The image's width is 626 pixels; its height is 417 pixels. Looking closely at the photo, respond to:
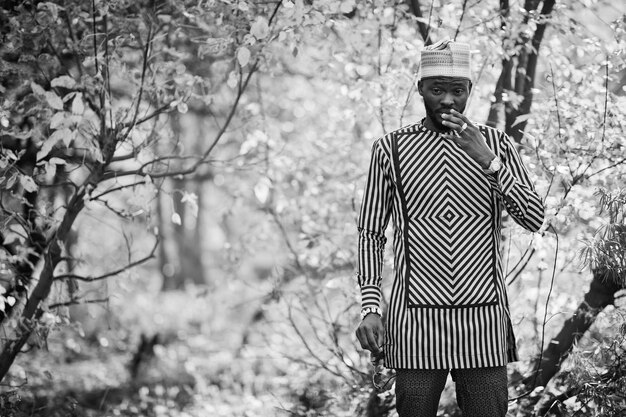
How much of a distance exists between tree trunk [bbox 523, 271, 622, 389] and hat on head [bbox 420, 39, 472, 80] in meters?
1.63

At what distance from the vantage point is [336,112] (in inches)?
234

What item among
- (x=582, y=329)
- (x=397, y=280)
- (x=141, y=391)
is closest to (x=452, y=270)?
(x=397, y=280)

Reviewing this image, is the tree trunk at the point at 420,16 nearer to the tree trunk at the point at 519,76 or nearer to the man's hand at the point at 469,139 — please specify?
the tree trunk at the point at 519,76

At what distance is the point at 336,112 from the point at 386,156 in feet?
10.2

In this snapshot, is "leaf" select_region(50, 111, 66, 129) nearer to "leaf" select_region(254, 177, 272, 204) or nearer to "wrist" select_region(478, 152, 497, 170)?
"leaf" select_region(254, 177, 272, 204)

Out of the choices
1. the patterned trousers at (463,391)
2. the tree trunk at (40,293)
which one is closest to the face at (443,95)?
the patterned trousers at (463,391)

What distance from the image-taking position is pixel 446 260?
2.75 metres

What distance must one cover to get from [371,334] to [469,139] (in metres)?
0.78

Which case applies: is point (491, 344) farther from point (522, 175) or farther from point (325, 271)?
point (325, 271)

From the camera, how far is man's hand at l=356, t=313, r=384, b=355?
273cm

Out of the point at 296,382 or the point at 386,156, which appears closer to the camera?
the point at 386,156

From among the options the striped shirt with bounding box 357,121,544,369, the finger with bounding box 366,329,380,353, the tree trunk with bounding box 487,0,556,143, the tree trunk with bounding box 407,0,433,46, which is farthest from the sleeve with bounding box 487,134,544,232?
the tree trunk with bounding box 407,0,433,46

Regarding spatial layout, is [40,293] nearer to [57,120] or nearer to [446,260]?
[57,120]

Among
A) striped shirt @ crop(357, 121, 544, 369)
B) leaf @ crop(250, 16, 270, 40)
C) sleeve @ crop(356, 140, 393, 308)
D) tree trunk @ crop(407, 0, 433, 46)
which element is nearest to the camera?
striped shirt @ crop(357, 121, 544, 369)
